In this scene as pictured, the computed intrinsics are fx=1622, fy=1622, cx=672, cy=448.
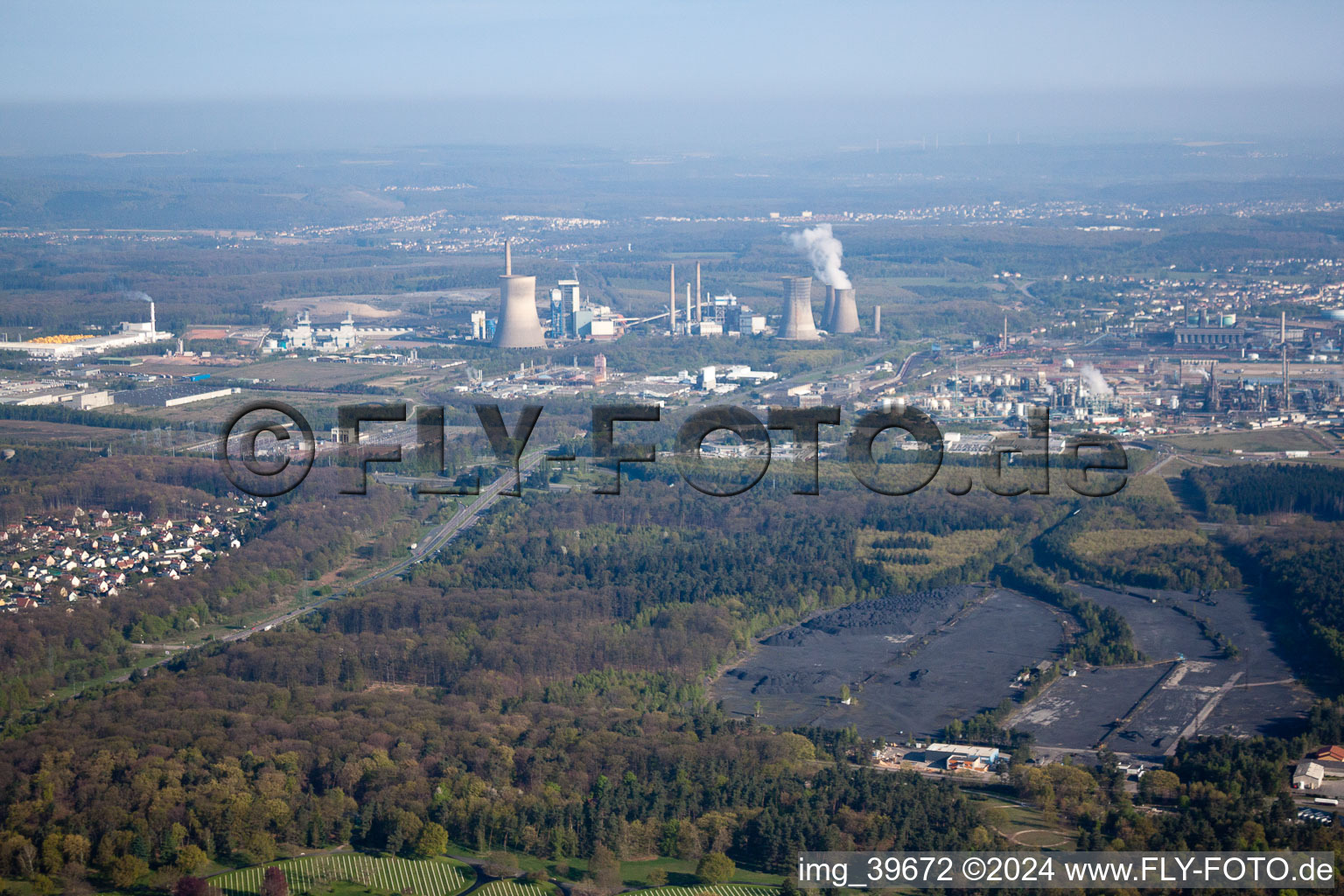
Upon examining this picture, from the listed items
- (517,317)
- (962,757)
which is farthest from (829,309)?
(962,757)

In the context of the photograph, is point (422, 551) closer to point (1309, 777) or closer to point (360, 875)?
point (360, 875)

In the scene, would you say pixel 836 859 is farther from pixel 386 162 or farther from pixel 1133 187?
pixel 386 162

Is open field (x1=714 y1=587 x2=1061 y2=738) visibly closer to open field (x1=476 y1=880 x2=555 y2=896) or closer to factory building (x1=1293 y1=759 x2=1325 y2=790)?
factory building (x1=1293 y1=759 x2=1325 y2=790)

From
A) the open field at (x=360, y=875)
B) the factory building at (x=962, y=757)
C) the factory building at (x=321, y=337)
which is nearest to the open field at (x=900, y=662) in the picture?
the factory building at (x=962, y=757)

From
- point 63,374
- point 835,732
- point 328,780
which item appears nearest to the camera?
point 328,780

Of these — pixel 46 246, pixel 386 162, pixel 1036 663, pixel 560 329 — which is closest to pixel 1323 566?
pixel 1036 663

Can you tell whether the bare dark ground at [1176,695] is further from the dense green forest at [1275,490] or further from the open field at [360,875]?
the open field at [360,875]
